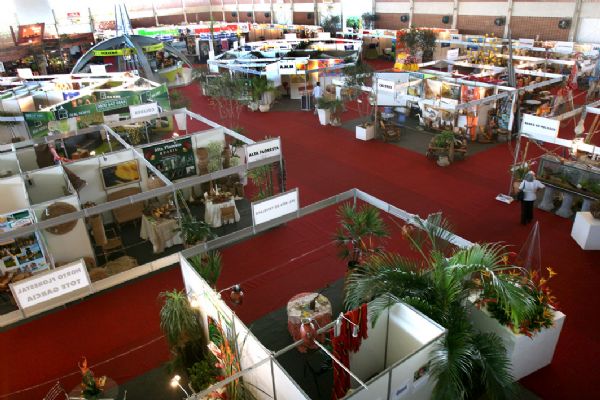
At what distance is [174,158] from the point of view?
10875 millimetres

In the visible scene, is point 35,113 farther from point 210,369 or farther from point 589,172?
point 589,172

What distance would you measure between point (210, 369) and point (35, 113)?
435 inches

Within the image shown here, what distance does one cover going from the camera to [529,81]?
689 inches

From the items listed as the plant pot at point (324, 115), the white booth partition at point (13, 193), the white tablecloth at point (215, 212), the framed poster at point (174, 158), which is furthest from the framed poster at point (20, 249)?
the plant pot at point (324, 115)

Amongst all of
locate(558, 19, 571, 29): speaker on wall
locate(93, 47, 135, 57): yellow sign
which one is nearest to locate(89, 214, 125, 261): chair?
locate(93, 47, 135, 57): yellow sign

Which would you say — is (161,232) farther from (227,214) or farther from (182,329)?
(182,329)

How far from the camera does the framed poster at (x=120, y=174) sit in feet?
33.0

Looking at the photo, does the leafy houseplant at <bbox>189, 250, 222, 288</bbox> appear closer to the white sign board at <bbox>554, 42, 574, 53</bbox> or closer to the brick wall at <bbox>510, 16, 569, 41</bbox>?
the white sign board at <bbox>554, 42, 574, 53</bbox>

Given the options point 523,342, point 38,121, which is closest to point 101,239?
point 38,121

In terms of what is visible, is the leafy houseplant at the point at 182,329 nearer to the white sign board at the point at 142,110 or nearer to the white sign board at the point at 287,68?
the white sign board at the point at 142,110

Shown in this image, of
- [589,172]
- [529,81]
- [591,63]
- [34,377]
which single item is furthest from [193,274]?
[591,63]

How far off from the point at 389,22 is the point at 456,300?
30571 mm

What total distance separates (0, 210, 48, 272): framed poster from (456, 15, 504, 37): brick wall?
2596 cm

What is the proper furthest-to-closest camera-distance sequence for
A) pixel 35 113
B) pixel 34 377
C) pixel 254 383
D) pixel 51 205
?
pixel 35 113 → pixel 51 205 → pixel 34 377 → pixel 254 383
